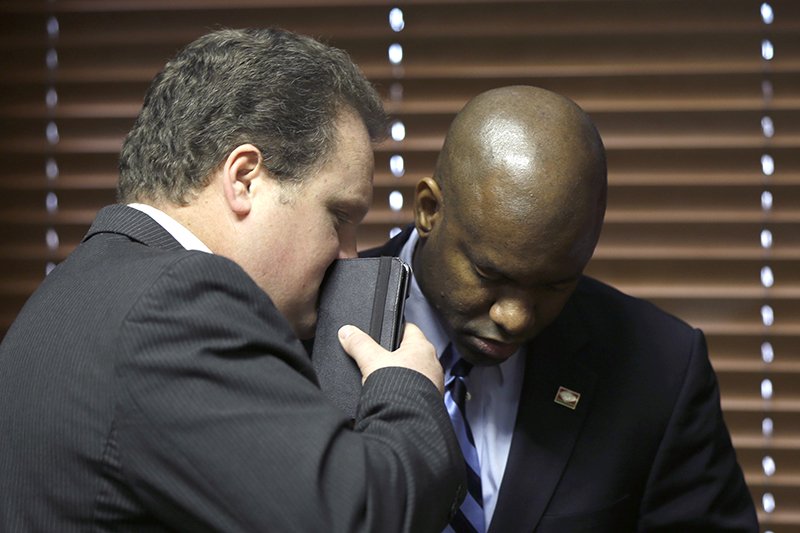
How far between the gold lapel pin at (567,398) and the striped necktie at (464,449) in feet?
0.51

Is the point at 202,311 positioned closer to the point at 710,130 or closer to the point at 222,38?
the point at 222,38

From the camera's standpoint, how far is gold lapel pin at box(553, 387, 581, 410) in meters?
1.80

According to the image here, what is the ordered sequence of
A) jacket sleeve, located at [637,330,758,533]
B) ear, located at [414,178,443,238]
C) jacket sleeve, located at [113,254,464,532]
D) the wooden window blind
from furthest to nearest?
1. the wooden window blind
2. jacket sleeve, located at [637,330,758,533]
3. ear, located at [414,178,443,238]
4. jacket sleeve, located at [113,254,464,532]

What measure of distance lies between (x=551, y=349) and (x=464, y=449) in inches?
9.5

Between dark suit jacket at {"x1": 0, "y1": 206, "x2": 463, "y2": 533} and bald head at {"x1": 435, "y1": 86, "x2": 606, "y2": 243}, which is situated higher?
bald head at {"x1": 435, "y1": 86, "x2": 606, "y2": 243}

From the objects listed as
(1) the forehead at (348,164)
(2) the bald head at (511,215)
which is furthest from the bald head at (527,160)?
(1) the forehead at (348,164)

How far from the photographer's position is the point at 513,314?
5.14ft

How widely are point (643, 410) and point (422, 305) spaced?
1.36 ft

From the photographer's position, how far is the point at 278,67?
1.40 m

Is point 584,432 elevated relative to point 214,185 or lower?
lower

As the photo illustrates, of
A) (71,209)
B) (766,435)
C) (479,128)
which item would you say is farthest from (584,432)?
(71,209)

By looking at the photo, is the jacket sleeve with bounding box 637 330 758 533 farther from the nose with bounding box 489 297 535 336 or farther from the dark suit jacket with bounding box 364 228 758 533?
→ the nose with bounding box 489 297 535 336

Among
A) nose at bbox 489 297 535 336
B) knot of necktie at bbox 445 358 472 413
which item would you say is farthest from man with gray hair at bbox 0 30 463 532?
knot of necktie at bbox 445 358 472 413

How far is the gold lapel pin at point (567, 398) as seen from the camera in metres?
1.80
